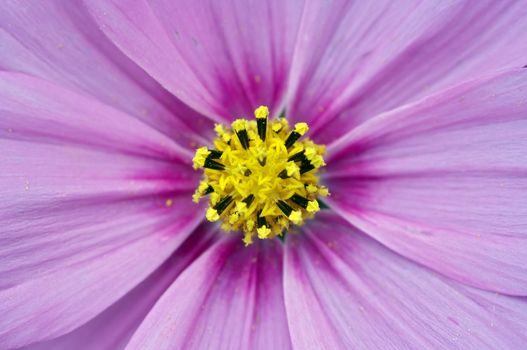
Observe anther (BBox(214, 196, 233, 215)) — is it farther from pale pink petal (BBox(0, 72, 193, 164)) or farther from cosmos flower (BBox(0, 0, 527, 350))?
pale pink petal (BBox(0, 72, 193, 164))

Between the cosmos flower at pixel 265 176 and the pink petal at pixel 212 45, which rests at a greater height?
the pink petal at pixel 212 45

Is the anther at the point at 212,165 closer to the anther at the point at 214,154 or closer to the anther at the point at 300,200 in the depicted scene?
the anther at the point at 214,154

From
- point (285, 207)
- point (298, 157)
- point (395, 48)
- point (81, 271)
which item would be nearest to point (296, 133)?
point (298, 157)

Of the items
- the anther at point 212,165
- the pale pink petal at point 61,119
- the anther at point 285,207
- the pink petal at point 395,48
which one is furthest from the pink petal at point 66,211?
the pink petal at point 395,48

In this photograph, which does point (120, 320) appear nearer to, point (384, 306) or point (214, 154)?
point (214, 154)

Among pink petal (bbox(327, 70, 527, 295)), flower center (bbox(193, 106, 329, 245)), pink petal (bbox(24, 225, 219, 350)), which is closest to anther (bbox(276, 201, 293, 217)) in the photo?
flower center (bbox(193, 106, 329, 245))

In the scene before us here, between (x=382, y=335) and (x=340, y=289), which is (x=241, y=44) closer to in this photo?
(x=340, y=289)

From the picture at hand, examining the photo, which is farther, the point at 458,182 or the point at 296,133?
the point at 296,133
